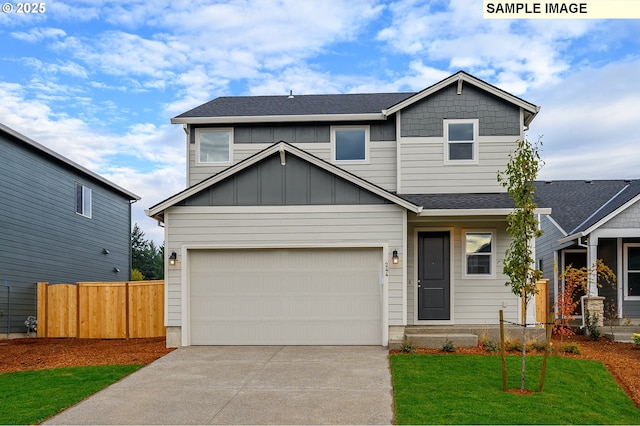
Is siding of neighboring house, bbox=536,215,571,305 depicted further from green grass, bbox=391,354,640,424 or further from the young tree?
the young tree

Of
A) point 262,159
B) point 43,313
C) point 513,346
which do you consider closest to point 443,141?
point 262,159

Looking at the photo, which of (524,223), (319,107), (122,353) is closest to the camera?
(524,223)

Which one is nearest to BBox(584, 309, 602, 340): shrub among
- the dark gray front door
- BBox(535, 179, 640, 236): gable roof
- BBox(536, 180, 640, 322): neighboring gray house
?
BBox(536, 180, 640, 322): neighboring gray house

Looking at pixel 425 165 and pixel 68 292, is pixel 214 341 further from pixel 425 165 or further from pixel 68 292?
pixel 425 165

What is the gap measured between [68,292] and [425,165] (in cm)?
1027

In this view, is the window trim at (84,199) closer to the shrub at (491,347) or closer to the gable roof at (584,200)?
the shrub at (491,347)

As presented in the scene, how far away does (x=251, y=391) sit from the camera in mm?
9352

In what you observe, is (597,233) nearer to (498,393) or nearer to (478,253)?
(478,253)

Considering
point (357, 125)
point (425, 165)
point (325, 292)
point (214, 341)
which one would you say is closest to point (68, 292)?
point (214, 341)

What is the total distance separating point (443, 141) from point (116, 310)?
31.5 ft

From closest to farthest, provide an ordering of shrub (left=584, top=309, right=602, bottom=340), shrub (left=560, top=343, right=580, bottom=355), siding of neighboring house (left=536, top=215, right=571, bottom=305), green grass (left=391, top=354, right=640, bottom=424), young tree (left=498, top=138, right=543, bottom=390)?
green grass (left=391, top=354, right=640, bottom=424), young tree (left=498, top=138, right=543, bottom=390), shrub (left=560, top=343, right=580, bottom=355), shrub (left=584, top=309, right=602, bottom=340), siding of neighboring house (left=536, top=215, right=571, bottom=305)

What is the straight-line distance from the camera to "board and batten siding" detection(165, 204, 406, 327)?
13242mm

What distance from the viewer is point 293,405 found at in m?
8.52

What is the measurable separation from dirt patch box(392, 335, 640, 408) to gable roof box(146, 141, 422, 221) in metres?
3.59
